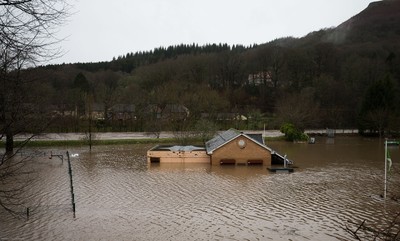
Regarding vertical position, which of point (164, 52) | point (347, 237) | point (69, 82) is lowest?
point (347, 237)

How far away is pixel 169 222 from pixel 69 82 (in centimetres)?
6975

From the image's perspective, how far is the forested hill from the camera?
5478cm

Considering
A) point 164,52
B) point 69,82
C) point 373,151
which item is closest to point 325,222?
point 373,151

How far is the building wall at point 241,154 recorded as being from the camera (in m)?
28.2

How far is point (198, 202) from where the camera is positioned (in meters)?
17.5

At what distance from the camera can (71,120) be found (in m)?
53.2

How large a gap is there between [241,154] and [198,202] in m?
11.2

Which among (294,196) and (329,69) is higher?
(329,69)

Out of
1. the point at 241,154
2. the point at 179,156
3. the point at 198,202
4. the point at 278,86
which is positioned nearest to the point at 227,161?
the point at 241,154

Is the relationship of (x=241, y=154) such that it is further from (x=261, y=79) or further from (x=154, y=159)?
(x=261, y=79)

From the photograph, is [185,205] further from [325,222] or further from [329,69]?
[329,69]

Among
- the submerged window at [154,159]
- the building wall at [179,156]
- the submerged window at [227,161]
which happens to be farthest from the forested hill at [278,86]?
the submerged window at [154,159]

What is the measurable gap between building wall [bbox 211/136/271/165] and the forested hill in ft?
83.6

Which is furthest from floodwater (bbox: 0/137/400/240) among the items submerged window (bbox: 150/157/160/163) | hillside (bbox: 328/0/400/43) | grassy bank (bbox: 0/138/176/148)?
hillside (bbox: 328/0/400/43)
